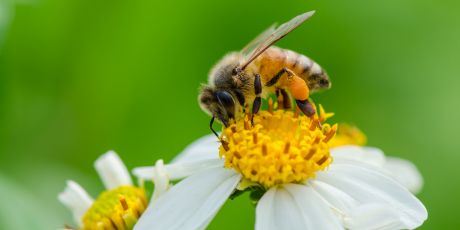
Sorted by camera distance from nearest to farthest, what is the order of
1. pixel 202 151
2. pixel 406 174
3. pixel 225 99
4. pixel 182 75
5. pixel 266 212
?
pixel 266 212 < pixel 225 99 < pixel 202 151 < pixel 406 174 < pixel 182 75

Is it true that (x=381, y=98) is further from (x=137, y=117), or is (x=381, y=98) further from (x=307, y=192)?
(x=307, y=192)

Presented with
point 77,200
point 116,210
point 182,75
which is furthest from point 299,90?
point 182,75

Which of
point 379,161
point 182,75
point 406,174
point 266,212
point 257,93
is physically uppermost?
point 182,75

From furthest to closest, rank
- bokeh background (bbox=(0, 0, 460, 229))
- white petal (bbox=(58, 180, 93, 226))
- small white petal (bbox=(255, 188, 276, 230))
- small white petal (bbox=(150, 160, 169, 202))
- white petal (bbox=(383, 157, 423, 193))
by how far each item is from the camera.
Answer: bokeh background (bbox=(0, 0, 460, 229)), white petal (bbox=(383, 157, 423, 193)), white petal (bbox=(58, 180, 93, 226)), small white petal (bbox=(150, 160, 169, 202)), small white petal (bbox=(255, 188, 276, 230))

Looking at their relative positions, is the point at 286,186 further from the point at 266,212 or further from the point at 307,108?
the point at 307,108

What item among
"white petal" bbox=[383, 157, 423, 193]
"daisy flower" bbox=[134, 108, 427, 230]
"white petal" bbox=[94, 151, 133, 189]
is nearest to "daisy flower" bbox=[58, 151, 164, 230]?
"white petal" bbox=[94, 151, 133, 189]

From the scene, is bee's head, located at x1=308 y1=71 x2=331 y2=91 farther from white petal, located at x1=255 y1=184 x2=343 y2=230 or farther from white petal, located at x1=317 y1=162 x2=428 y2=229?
white petal, located at x1=255 y1=184 x2=343 y2=230

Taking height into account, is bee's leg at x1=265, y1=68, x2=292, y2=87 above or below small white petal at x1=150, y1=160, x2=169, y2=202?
above
